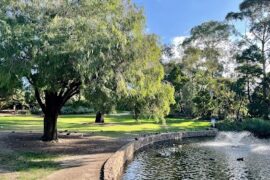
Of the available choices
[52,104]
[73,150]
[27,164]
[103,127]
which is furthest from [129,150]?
[103,127]

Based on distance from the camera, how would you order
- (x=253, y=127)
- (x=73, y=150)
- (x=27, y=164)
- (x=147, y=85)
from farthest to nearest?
(x=253, y=127) → (x=147, y=85) → (x=73, y=150) → (x=27, y=164)

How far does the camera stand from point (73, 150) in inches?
798

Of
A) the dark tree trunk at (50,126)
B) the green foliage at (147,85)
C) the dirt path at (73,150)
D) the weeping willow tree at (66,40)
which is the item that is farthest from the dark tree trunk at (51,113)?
the green foliage at (147,85)

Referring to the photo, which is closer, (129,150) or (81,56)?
(81,56)

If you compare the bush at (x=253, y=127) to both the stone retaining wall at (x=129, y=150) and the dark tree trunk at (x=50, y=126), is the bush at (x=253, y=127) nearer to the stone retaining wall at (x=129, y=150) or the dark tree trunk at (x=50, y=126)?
the stone retaining wall at (x=129, y=150)

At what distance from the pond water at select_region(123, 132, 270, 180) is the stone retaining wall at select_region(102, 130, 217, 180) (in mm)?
413

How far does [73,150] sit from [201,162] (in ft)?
21.4

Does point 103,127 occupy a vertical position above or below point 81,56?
below

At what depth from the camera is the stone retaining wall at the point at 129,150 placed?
47.3 feet

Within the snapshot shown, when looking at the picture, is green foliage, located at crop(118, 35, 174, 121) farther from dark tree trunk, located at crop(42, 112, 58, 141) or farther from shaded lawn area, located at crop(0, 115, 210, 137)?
shaded lawn area, located at crop(0, 115, 210, 137)

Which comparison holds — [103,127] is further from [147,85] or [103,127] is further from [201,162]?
[201,162]

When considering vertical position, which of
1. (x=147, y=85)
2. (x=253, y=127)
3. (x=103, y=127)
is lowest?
(x=103, y=127)

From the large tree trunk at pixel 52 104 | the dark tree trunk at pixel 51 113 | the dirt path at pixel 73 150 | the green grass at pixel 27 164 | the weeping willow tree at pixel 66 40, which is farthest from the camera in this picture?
the dark tree trunk at pixel 51 113

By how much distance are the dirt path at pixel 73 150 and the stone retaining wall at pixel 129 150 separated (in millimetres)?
419
